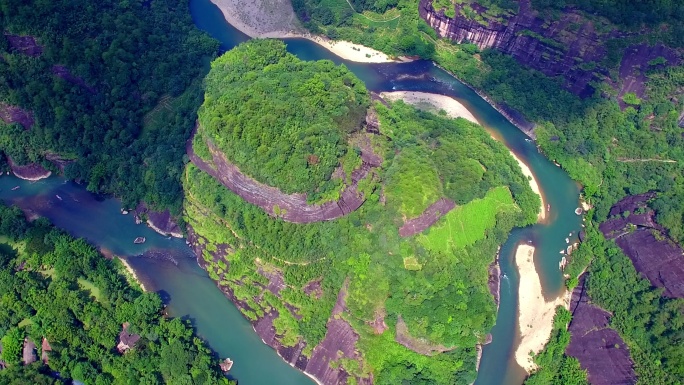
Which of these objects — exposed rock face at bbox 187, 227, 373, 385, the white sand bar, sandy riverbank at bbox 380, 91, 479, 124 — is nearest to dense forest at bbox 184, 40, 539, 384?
exposed rock face at bbox 187, 227, 373, 385

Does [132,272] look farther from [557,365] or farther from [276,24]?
[557,365]

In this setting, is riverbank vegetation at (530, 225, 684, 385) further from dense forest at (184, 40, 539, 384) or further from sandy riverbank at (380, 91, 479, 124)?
sandy riverbank at (380, 91, 479, 124)

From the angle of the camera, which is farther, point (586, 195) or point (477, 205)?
point (586, 195)

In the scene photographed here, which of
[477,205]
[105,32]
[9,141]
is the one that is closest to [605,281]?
[477,205]

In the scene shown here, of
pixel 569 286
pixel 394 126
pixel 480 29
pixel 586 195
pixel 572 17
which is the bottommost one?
pixel 569 286

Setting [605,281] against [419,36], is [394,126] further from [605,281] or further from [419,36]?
[605,281]

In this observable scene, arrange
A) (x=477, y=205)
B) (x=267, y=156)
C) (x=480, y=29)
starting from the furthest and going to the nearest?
(x=480, y=29), (x=477, y=205), (x=267, y=156)
